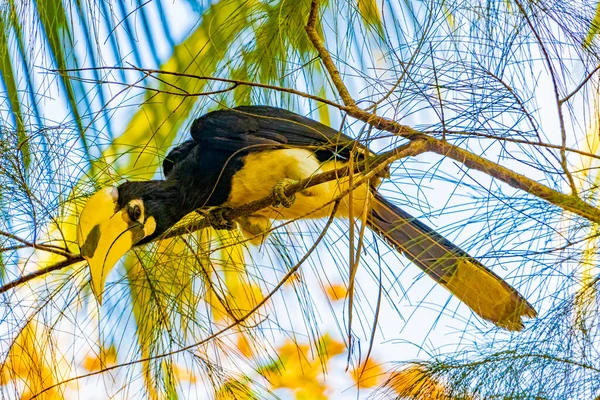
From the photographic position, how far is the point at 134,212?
1.52 meters

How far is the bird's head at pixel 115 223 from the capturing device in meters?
1.27

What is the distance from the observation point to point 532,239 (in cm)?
103

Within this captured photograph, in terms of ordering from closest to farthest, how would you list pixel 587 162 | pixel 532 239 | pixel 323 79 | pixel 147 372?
pixel 532 239 < pixel 587 162 < pixel 147 372 < pixel 323 79

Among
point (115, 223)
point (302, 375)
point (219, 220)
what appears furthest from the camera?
point (302, 375)

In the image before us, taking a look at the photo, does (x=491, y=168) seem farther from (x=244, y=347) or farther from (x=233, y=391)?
(x=244, y=347)

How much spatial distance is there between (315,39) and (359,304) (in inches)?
18.5

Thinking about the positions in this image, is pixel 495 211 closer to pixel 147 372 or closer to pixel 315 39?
pixel 315 39

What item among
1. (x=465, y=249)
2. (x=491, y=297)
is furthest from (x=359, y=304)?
(x=465, y=249)

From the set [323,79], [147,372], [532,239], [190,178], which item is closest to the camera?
[532,239]

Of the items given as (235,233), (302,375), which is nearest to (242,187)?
(235,233)

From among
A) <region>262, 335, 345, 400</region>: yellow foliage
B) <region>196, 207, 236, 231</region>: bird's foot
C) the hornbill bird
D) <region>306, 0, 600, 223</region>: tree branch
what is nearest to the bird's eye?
the hornbill bird

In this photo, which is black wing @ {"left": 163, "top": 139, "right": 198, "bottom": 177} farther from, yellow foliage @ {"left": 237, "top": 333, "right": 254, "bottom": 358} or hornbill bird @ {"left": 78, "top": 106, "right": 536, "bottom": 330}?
yellow foliage @ {"left": 237, "top": 333, "right": 254, "bottom": 358}

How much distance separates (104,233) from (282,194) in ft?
Answer: 1.01

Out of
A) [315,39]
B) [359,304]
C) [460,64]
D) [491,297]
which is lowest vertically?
[491,297]
